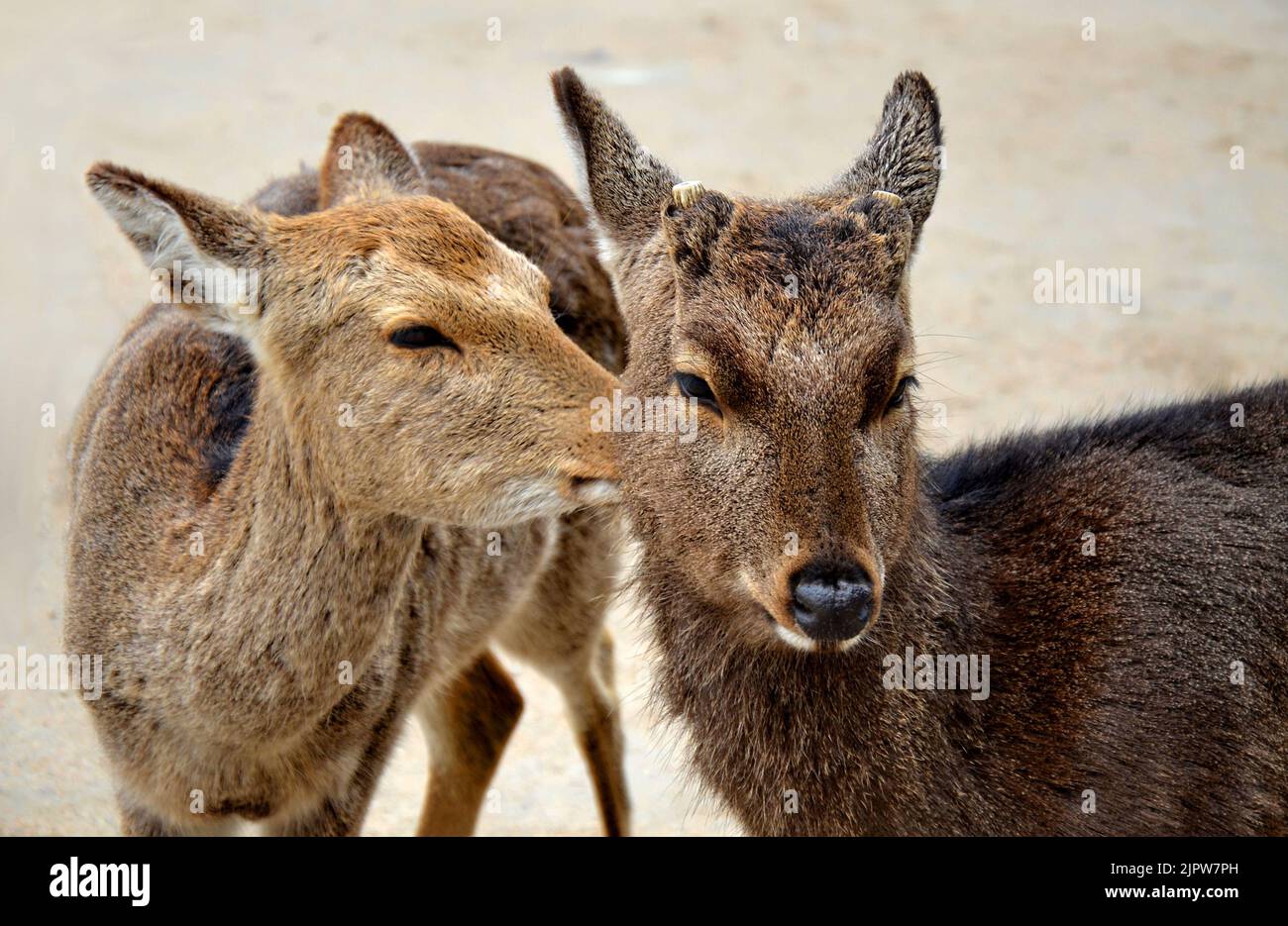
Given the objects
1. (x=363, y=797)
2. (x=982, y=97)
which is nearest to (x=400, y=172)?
(x=363, y=797)

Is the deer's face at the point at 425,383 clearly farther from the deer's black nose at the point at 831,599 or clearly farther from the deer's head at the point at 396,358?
the deer's black nose at the point at 831,599

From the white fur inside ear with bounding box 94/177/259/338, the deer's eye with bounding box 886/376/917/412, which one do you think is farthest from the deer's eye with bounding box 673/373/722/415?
the white fur inside ear with bounding box 94/177/259/338

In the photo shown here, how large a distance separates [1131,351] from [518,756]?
5604 mm

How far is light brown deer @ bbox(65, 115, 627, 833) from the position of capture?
15.5 feet

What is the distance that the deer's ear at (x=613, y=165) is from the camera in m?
4.89

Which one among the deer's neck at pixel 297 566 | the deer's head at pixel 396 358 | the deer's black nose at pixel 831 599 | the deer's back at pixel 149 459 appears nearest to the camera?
the deer's black nose at pixel 831 599

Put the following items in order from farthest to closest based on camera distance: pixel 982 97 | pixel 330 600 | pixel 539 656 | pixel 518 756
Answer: pixel 982 97, pixel 518 756, pixel 539 656, pixel 330 600

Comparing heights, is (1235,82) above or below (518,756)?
above

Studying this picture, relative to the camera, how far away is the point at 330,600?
4836 mm

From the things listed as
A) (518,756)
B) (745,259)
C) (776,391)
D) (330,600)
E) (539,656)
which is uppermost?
(745,259)

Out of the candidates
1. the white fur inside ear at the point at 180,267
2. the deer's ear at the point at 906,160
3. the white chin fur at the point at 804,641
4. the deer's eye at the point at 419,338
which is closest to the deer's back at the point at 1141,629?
the white chin fur at the point at 804,641

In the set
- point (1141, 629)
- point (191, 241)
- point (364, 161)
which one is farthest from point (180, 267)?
point (1141, 629)

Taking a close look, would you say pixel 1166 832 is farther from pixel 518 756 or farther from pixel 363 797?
pixel 518 756

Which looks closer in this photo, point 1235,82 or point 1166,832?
point 1166,832
